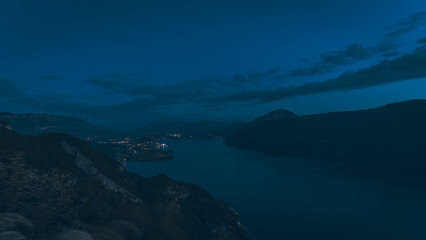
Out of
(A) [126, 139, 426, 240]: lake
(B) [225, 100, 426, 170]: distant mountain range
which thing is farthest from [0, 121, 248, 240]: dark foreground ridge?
(B) [225, 100, 426, 170]: distant mountain range

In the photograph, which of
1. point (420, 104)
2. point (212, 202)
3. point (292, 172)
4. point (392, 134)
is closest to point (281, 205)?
point (212, 202)

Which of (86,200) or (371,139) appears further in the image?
(371,139)

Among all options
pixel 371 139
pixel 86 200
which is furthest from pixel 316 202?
pixel 371 139

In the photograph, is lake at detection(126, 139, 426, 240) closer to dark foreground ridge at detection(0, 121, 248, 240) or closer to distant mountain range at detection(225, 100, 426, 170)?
dark foreground ridge at detection(0, 121, 248, 240)

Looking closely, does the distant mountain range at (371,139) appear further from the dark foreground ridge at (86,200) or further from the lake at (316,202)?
the dark foreground ridge at (86,200)

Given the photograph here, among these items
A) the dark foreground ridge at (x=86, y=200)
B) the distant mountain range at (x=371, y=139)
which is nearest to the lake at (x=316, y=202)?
the dark foreground ridge at (x=86, y=200)

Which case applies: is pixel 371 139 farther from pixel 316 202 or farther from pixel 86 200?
pixel 86 200
